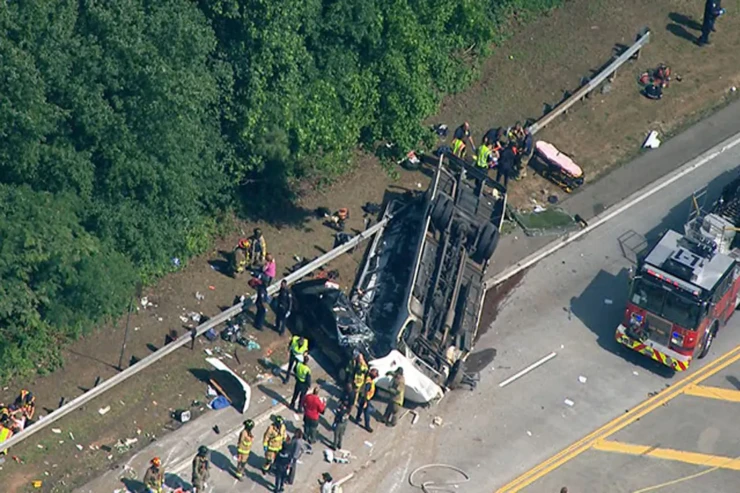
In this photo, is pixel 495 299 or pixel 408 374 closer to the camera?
pixel 408 374

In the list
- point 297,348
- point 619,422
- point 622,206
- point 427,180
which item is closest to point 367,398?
point 297,348

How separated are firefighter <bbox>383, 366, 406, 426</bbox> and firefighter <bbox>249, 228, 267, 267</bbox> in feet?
18.1

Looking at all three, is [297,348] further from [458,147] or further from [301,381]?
[458,147]

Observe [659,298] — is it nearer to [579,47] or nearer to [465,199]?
[465,199]

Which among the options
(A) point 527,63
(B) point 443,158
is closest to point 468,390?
(B) point 443,158

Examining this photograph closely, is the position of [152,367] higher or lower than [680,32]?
lower

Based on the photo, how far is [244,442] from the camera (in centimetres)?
3095

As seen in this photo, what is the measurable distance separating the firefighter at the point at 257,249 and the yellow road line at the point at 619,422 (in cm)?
866

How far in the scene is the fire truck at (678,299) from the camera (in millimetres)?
34312

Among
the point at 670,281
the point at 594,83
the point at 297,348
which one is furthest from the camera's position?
the point at 594,83

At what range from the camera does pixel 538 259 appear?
38.6 meters

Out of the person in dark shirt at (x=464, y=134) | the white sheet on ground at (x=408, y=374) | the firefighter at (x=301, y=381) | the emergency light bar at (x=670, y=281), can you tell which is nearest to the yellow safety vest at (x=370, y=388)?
the white sheet on ground at (x=408, y=374)

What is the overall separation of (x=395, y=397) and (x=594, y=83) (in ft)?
48.5

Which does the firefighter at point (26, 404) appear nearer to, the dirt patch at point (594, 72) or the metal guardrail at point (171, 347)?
the metal guardrail at point (171, 347)
